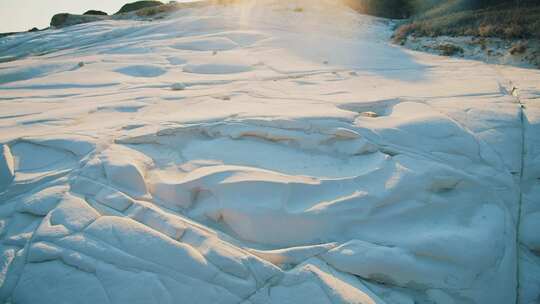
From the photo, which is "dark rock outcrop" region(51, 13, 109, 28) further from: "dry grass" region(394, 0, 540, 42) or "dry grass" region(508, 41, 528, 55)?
"dry grass" region(508, 41, 528, 55)

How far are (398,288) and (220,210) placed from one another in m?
1.07

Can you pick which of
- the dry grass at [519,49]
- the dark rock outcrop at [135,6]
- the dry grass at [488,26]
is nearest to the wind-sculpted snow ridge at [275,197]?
the dry grass at [519,49]

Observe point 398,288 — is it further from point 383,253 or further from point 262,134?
point 262,134

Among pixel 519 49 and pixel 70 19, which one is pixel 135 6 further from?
pixel 519 49

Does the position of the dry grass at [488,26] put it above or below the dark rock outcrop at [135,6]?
below

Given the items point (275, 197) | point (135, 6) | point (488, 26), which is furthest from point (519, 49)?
point (135, 6)

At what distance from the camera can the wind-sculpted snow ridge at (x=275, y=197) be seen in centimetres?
162

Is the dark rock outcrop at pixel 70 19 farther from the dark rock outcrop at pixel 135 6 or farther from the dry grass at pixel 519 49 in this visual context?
the dry grass at pixel 519 49

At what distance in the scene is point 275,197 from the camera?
6.52 feet

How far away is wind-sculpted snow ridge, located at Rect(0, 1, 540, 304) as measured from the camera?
162 cm

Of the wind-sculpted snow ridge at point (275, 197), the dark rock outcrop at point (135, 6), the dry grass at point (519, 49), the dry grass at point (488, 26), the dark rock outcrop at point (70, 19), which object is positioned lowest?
the wind-sculpted snow ridge at point (275, 197)

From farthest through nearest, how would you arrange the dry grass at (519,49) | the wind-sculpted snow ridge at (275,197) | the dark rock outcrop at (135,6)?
the dark rock outcrop at (135,6) → the dry grass at (519,49) → the wind-sculpted snow ridge at (275,197)

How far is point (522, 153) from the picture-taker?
2.44 m

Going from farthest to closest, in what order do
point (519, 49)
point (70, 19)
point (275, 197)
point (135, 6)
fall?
1. point (135, 6)
2. point (70, 19)
3. point (519, 49)
4. point (275, 197)
